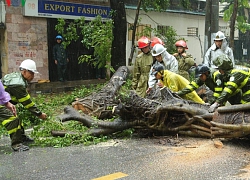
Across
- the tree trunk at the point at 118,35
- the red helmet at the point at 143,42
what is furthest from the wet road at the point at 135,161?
the tree trunk at the point at 118,35

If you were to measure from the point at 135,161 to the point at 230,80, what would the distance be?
6.14 feet

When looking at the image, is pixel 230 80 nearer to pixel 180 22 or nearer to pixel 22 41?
pixel 22 41

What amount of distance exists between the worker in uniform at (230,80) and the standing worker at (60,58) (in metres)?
8.60

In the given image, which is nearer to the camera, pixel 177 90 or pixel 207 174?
pixel 207 174

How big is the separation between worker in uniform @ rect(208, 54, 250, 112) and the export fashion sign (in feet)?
29.1

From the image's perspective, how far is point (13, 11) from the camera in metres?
12.0

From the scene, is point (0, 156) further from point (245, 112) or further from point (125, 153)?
point (245, 112)

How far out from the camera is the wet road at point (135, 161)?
13.0ft

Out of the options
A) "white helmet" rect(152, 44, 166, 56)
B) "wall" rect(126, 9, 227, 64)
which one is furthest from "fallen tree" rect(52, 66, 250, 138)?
"wall" rect(126, 9, 227, 64)

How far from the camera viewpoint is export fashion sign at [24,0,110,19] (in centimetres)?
1253

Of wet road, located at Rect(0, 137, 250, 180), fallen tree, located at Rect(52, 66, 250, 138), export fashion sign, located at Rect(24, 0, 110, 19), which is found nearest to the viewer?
wet road, located at Rect(0, 137, 250, 180)

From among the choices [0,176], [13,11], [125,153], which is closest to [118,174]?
[125,153]

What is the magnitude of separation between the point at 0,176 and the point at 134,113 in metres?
2.23

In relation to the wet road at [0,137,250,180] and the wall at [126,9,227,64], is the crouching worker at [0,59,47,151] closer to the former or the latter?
the wet road at [0,137,250,180]
